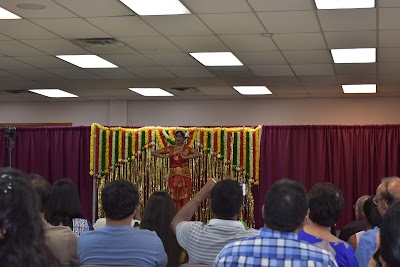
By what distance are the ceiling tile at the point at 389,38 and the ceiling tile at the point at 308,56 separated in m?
0.81

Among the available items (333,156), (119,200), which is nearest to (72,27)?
(119,200)

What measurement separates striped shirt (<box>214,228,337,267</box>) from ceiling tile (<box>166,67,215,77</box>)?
8079 mm

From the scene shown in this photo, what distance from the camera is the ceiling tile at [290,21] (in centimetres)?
708

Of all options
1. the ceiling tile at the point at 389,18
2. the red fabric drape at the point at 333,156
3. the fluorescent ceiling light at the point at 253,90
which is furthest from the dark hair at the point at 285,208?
the fluorescent ceiling light at the point at 253,90

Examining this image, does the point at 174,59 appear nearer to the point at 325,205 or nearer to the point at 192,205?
the point at 192,205

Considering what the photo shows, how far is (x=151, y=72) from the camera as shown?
10867 millimetres

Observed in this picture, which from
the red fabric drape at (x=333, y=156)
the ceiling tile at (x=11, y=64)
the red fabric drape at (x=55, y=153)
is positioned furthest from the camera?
the red fabric drape at (x=55, y=153)

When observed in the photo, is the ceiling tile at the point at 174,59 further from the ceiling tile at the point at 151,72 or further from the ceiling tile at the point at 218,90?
the ceiling tile at the point at 218,90

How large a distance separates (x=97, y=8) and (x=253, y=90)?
6495mm

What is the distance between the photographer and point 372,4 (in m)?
6.65

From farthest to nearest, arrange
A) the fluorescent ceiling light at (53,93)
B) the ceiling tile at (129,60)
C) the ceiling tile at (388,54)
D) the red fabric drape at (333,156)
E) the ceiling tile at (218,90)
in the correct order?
the fluorescent ceiling light at (53,93) < the ceiling tile at (218,90) < the red fabric drape at (333,156) < the ceiling tile at (129,60) < the ceiling tile at (388,54)

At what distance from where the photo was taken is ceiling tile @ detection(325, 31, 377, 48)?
792 centimetres

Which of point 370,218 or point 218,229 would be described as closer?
point 218,229

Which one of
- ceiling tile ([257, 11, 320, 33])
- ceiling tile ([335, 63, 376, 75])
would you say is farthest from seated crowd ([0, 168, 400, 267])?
ceiling tile ([335, 63, 376, 75])
